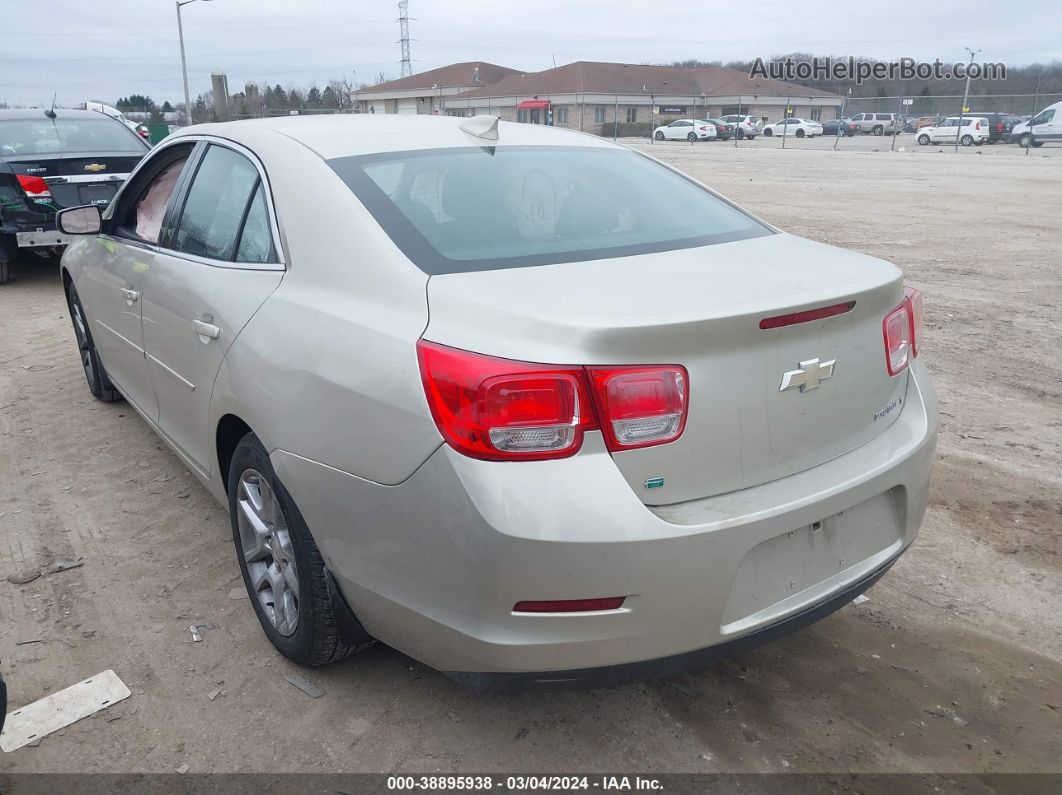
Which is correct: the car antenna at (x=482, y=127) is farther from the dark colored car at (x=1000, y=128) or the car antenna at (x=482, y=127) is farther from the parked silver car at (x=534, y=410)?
the dark colored car at (x=1000, y=128)

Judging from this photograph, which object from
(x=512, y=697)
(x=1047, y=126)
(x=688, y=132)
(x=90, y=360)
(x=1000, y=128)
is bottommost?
(x=512, y=697)

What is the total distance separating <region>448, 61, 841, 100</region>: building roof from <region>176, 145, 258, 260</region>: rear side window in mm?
63558

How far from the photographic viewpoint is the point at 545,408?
1.96m

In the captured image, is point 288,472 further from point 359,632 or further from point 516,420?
point 516,420

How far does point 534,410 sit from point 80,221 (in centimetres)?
342

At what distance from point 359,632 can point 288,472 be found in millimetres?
533

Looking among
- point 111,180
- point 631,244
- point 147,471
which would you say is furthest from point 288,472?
point 111,180

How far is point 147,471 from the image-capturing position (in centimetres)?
439

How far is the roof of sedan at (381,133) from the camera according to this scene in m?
2.93

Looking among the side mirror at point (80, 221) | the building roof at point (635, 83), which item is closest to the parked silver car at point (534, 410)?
the side mirror at point (80, 221)

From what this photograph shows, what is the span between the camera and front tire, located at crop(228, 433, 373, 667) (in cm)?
252

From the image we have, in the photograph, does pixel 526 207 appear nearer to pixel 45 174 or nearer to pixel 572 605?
pixel 572 605

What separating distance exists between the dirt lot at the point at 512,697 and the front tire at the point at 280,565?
6.0 inches

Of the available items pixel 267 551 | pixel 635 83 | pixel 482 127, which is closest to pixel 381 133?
pixel 482 127
